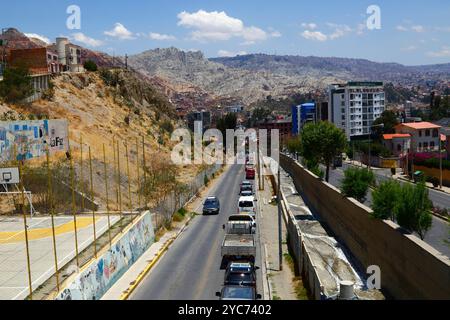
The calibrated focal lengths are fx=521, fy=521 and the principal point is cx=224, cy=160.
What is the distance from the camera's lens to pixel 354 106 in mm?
137875

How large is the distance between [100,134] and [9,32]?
157 m

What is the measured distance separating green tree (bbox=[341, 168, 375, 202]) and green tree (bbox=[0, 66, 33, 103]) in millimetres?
40399

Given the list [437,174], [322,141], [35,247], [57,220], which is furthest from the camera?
[437,174]

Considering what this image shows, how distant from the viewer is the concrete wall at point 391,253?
15.3 metres

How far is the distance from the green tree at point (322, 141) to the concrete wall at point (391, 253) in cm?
1401

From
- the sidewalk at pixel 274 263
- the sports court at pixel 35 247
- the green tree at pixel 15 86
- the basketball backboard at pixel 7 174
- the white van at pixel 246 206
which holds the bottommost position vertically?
the sidewalk at pixel 274 263

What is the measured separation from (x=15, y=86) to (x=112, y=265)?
43819 millimetres

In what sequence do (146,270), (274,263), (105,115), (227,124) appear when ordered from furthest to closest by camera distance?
(227,124)
(105,115)
(274,263)
(146,270)

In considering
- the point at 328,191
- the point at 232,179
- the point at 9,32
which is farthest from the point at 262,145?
the point at 9,32

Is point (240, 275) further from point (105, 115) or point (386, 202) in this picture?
point (105, 115)

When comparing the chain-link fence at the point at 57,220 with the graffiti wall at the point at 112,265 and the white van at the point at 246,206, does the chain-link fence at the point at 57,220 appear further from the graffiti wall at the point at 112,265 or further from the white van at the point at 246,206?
the white van at the point at 246,206

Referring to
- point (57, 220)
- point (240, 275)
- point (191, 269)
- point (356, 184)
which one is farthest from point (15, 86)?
point (240, 275)

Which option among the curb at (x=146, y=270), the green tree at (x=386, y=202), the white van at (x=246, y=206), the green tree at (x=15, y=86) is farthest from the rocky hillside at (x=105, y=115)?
the green tree at (x=386, y=202)

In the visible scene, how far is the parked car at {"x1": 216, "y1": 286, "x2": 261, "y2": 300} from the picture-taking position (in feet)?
57.7
